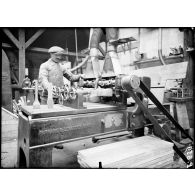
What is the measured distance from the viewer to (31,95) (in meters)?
2.42

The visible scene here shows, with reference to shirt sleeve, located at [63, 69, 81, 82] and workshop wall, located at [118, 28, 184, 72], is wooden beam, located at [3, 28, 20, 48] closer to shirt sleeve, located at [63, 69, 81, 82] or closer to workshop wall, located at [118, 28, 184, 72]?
shirt sleeve, located at [63, 69, 81, 82]

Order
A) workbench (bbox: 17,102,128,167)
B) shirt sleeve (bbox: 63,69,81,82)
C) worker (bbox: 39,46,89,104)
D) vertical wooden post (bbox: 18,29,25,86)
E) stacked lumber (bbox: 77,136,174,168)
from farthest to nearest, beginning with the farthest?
shirt sleeve (bbox: 63,69,81,82)
worker (bbox: 39,46,89,104)
vertical wooden post (bbox: 18,29,25,86)
stacked lumber (bbox: 77,136,174,168)
workbench (bbox: 17,102,128,167)

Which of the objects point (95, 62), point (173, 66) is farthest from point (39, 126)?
point (173, 66)

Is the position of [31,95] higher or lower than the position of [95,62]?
lower

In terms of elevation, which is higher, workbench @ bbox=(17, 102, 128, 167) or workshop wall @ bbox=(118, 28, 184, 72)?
workshop wall @ bbox=(118, 28, 184, 72)

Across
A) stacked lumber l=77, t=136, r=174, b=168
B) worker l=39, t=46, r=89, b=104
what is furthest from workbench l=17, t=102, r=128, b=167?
worker l=39, t=46, r=89, b=104

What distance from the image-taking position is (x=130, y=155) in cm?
147

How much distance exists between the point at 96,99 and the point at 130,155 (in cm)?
89

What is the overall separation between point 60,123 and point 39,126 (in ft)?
0.57

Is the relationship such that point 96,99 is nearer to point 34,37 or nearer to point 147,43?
point 34,37

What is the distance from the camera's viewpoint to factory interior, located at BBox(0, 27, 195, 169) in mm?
1446

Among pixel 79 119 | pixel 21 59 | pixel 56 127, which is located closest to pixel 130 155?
pixel 79 119
